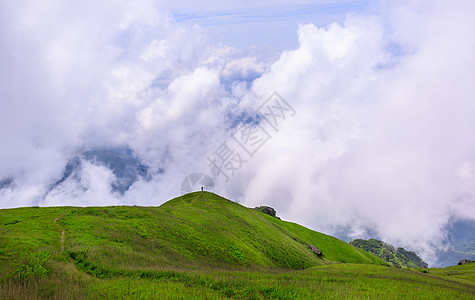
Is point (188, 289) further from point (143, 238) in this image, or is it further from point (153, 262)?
point (143, 238)

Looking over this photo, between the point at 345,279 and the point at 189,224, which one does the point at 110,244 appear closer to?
the point at 189,224

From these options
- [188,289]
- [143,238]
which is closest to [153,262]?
[143,238]

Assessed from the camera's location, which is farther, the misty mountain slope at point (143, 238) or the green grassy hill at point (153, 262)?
the misty mountain slope at point (143, 238)

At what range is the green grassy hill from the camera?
50.8ft

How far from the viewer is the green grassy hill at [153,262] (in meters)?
15.5

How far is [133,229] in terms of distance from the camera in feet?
118

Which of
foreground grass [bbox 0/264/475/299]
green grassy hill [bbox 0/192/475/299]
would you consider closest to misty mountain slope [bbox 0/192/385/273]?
green grassy hill [bbox 0/192/475/299]

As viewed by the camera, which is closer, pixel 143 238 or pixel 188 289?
pixel 188 289

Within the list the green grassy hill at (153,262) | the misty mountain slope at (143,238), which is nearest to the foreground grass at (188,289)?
the green grassy hill at (153,262)

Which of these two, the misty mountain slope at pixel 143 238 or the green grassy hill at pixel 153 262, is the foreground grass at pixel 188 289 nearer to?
the green grassy hill at pixel 153 262

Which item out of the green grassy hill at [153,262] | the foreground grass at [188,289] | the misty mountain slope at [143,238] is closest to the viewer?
the foreground grass at [188,289]

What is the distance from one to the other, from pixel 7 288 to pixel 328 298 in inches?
672

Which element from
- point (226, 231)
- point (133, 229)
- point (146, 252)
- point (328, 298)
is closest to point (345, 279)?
point (328, 298)

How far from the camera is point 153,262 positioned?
26047mm
